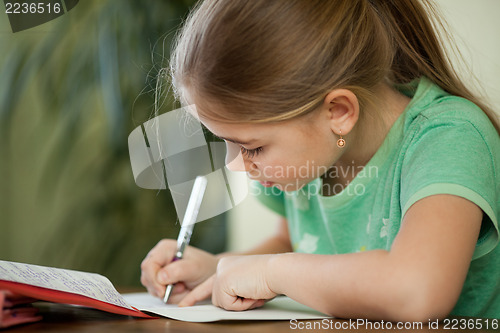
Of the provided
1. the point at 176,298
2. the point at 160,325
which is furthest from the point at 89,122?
the point at 160,325

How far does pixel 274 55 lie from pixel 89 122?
70cm

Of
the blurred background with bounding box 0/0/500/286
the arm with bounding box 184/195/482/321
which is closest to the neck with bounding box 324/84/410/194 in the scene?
the arm with bounding box 184/195/482/321

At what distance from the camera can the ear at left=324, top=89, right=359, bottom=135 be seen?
2.31ft

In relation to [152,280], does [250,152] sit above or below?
above

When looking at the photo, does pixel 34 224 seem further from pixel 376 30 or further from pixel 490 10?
pixel 490 10

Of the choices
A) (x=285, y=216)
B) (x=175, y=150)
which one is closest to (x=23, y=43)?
(x=175, y=150)

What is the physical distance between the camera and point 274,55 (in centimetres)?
63

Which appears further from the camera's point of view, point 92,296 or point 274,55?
point 274,55

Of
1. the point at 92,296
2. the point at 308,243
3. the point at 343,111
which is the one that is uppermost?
the point at 343,111

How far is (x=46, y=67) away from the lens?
1.15 meters

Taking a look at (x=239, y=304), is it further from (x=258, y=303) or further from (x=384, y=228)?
(x=384, y=228)

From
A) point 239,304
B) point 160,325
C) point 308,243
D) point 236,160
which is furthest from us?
point 308,243

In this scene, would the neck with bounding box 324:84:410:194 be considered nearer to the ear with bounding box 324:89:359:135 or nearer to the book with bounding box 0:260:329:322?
the ear with bounding box 324:89:359:135

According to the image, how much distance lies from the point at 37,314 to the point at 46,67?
0.73 metres
